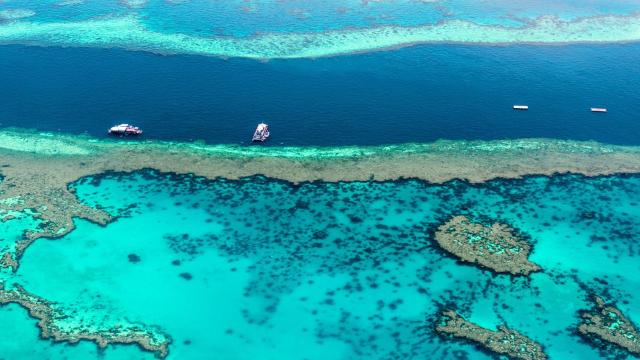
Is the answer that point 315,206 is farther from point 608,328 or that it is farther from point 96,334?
point 608,328

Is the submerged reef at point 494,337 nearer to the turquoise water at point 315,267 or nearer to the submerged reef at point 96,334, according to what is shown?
the turquoise water at point 315,267

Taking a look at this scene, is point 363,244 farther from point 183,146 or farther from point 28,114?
point 28,114

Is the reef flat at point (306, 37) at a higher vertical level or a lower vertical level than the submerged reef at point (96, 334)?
higher

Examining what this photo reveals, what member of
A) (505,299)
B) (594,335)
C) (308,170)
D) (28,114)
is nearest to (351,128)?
(308,170)

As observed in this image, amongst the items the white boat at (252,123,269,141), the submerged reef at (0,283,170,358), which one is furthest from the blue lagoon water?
the white boat at (252,123,269,141)

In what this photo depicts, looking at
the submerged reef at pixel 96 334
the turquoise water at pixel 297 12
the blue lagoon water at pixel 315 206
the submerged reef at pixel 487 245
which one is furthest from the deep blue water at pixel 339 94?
the submerged reef at pixel 96 334

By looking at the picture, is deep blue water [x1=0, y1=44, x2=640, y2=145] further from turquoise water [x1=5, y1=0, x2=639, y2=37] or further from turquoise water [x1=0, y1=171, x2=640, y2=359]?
turquoise water [x1=5, y1=0, x2=639, y2=37]

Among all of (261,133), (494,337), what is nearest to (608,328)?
(494,337)
